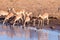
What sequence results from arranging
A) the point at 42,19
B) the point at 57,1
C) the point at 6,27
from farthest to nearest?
the point at 57,1 → the point at 42,19 → the point at 6,27

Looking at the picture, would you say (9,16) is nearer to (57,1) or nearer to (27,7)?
(27,7)

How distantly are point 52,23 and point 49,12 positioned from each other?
577mm

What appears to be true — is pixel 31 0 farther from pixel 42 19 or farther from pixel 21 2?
pixel 42 19

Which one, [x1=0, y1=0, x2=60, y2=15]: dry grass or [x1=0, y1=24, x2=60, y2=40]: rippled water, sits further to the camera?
[x1=0, y1=0, x2=60, y2=15]: dry grass

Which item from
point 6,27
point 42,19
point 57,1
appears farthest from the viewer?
point 57,1

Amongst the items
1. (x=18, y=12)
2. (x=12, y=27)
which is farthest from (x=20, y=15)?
(x=12, y=27)

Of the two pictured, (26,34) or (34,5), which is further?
(34,5)

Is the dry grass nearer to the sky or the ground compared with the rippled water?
nearer to the sky

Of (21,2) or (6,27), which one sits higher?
(21,2)

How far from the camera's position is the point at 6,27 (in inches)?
126

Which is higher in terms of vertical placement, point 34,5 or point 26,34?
point 34,5

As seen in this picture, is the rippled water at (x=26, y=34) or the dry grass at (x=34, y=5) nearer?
the rippled water at (x=26, y=34)

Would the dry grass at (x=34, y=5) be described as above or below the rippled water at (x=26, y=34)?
above

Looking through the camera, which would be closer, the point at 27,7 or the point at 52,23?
the point at 52,23
